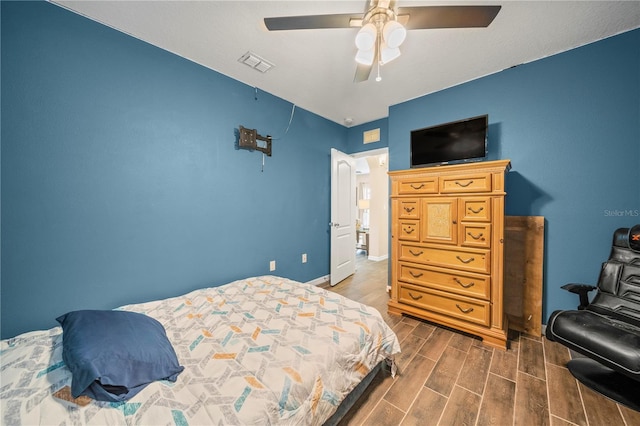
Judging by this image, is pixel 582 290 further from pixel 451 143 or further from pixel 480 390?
pixel 451 143

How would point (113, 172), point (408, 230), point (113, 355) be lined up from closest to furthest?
point (113, 355)
point (113, 172)
point (408, 230)

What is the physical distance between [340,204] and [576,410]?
3.01 meters

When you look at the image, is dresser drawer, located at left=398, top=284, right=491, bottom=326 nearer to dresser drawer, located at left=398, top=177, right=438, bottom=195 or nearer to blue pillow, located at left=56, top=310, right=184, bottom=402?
dresser drawer, located at left=398, top=177, right=438, bottom=195

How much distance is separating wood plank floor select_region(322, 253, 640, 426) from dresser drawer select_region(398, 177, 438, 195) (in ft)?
4.73

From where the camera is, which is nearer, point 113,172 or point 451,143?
point 113,172

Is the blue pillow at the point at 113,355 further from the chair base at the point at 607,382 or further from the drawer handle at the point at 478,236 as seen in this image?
the chair base at the point at 607,382

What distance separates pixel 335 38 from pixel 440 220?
1.93 metres

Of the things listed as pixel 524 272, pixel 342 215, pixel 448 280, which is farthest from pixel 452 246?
pixel 342 215

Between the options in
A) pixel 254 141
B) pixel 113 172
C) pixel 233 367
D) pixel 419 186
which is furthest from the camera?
pixel 254 141

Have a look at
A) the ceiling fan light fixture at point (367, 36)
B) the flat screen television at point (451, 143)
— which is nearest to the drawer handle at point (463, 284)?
the flat screen television at point (451, 143)

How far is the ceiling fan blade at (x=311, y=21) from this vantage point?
52.1 inches

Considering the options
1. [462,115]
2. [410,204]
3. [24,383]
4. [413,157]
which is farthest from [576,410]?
[24,383]

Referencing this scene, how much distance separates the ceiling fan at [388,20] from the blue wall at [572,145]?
141cm

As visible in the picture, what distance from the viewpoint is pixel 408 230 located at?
2.47m
